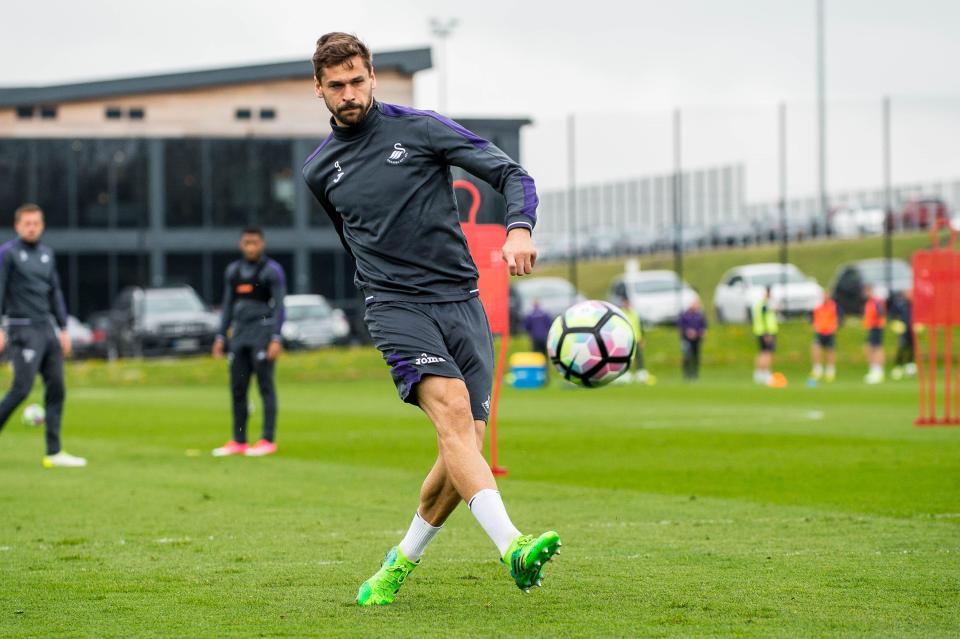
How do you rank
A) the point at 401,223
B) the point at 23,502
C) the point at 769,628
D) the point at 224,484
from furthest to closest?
the point at 224,484
the point at 23,502
the point at 401,223
the point at 769,628

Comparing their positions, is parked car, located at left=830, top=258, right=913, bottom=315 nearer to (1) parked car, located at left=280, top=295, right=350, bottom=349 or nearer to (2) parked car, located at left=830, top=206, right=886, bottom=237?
(2) parked car, located at left=830, top=206, right=886, bottom=237

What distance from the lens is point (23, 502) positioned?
1025 cm

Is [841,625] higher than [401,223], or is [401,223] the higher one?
[401,223]

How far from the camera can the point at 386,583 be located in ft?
20.1

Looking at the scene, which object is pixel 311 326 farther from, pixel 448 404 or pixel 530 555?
pixel 530 555

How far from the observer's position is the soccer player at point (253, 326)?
1396 cm

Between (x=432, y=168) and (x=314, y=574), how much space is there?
2072 millimetres

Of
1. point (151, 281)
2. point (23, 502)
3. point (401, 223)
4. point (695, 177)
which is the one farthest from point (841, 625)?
point (151, 281)

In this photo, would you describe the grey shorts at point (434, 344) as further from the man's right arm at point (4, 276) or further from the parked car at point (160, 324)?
the parked car at point (160, 324)

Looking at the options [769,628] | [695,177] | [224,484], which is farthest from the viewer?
[695,177]

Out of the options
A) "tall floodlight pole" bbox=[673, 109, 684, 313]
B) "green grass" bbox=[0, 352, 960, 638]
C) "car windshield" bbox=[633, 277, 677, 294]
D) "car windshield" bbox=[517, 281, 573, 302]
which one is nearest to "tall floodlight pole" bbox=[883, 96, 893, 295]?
"tall floodlight pole" bbox=[673, 109, 684, 313]

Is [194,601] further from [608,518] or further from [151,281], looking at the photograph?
[151,281]

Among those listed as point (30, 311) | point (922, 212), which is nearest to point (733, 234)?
point (922, 212)

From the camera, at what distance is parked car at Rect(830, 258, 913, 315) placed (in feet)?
128
